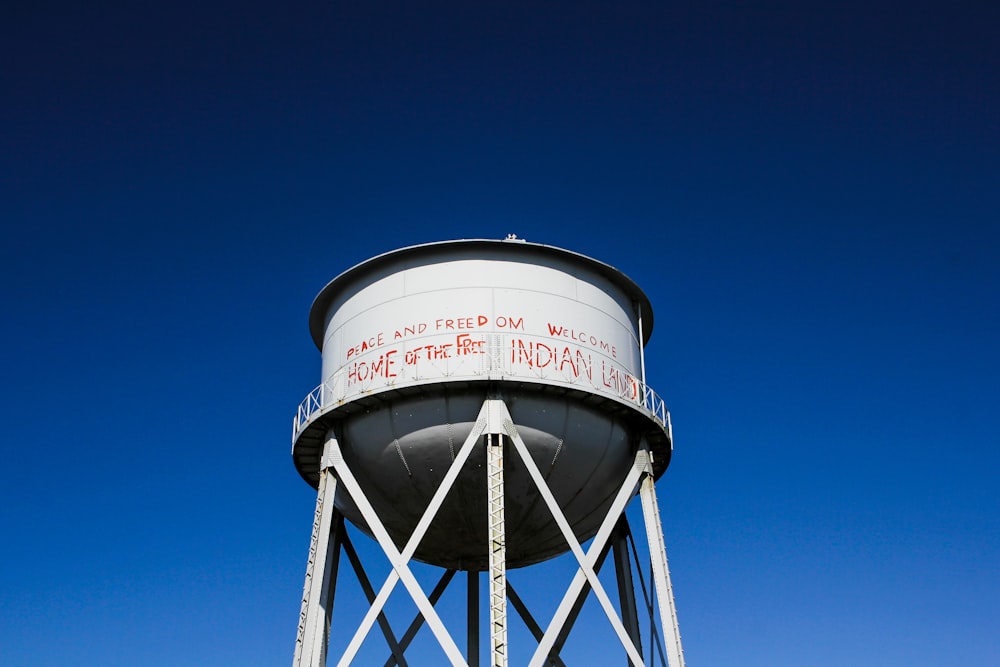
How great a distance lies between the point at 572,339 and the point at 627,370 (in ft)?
4.33

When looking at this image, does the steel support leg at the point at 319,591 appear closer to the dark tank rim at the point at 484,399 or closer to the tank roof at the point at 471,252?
the dark tank rim at the point at 484,399

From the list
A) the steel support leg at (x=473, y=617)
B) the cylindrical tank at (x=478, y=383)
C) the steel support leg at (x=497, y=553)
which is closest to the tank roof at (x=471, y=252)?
the cylindrical tank at (x=478, y=383)

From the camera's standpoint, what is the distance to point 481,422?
1516 cm

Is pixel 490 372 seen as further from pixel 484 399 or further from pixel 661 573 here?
pixel 661 573

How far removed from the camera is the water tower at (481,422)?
1530 cm

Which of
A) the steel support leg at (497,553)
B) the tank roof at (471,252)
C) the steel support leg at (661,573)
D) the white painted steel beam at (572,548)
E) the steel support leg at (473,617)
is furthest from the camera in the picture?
the steel support leg at (473,617)

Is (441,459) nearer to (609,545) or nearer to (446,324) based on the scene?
(446,324)

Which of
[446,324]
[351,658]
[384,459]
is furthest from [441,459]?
A: [351,658]

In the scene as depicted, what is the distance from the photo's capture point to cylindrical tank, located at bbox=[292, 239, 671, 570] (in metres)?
15.5

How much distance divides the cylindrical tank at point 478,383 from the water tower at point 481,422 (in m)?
0.02

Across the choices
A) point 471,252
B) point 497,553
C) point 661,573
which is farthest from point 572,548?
point 471,252

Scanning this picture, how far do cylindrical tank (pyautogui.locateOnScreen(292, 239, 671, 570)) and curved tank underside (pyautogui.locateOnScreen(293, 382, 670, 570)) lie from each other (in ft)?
0.07

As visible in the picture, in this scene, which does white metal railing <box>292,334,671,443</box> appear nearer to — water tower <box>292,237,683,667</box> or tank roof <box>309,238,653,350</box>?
water tower <box>292,237,683,667</box>

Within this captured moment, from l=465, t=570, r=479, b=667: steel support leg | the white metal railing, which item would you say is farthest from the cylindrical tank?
l=465, t=570, r=479, b=667: steel support leg
